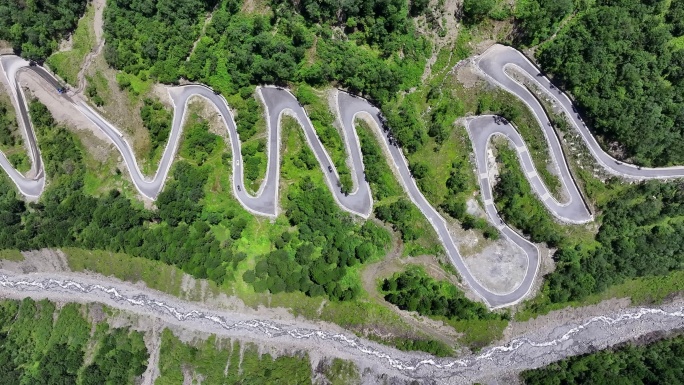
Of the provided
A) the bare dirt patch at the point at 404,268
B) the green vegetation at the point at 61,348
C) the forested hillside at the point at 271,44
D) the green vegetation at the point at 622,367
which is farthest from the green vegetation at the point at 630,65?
the green vegetation at the point at 61,348

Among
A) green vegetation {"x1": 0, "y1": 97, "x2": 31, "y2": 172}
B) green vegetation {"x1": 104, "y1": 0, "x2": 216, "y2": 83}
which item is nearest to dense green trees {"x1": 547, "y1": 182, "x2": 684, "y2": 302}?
green vegetation {"x1": 104, "y1": 0, "x2": 216, "y2": 83}

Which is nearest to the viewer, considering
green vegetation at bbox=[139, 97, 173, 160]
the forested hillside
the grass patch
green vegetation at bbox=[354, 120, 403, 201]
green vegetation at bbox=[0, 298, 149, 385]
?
green vegetation at bbox=[0, 298, 149, 385]

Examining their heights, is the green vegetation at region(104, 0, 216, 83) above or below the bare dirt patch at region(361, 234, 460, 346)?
above

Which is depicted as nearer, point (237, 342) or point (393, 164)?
point (237, 342)

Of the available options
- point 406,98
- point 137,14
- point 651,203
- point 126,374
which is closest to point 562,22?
point 406,98

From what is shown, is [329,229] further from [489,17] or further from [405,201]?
[489,17]

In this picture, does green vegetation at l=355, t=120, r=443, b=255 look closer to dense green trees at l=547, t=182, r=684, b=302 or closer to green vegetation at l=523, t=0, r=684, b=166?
dense green trees at l=547, t=182, r=684, b=302

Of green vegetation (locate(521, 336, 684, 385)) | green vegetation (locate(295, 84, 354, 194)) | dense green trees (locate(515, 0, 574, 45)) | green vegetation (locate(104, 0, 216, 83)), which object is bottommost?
green vegetation (locate(521, 336, 684, 385))
